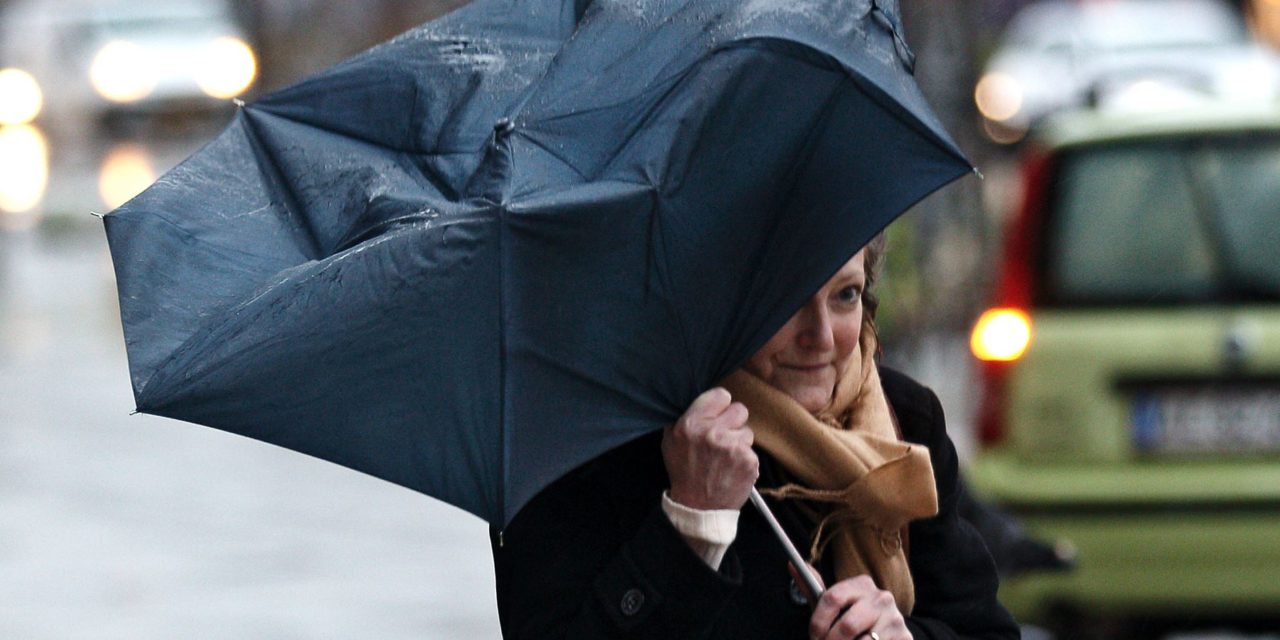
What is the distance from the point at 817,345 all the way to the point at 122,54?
824 inches

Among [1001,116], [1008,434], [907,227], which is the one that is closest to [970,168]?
[1008,434]

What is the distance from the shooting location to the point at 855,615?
2.53m

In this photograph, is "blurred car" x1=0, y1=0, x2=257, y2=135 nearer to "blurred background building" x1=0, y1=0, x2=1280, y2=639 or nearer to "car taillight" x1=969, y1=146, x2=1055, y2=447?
"blurred background building" x1=0, y1=0, x2=1280, y2=639

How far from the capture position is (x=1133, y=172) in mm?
6160

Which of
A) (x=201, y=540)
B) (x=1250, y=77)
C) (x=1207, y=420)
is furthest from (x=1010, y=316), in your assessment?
(x=1250, y=77)

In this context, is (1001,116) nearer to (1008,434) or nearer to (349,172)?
(1008,434)

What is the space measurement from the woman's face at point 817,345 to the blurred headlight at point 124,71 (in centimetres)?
2051

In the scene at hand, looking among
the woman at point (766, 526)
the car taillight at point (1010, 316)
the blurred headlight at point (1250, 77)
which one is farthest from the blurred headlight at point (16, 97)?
the woman at point (766, 526)

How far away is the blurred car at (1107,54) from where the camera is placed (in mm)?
15250

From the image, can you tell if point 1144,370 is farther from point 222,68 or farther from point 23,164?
point 23,164

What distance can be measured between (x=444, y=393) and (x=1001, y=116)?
13824 millimetres

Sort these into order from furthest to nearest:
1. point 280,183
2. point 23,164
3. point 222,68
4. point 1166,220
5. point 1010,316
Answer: point 23,164, point 222,68, point 1010,316, point 1166,220, point 280,183

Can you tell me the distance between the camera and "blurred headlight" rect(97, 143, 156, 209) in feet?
69.8

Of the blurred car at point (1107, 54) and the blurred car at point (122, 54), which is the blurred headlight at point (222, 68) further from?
the blurred car at point (1107, 54)
